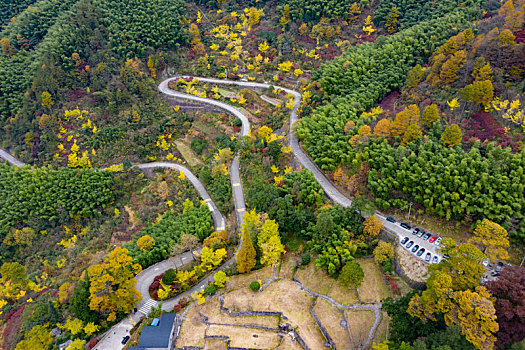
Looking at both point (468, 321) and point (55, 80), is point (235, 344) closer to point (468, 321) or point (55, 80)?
point (468, 321)

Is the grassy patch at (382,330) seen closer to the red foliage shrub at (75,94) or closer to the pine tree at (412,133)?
the pine tree at (412,133)

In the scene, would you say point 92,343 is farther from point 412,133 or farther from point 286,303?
point 412,133

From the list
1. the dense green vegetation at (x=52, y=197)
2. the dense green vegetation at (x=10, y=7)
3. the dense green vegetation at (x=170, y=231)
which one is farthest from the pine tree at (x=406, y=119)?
the dense green vegetation at (x=10, y=7)

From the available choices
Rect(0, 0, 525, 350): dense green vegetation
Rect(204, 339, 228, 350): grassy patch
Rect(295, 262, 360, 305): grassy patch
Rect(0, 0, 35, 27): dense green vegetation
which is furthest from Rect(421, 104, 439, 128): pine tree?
Rect(0, 0, 35, 27): dense green vegetation

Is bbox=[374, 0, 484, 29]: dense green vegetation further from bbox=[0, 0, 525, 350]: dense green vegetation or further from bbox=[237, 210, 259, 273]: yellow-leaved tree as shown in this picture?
bbox=[237, 210, 259, 273]: yellow-leaved tree

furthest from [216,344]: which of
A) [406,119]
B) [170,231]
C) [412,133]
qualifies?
[406,119]
